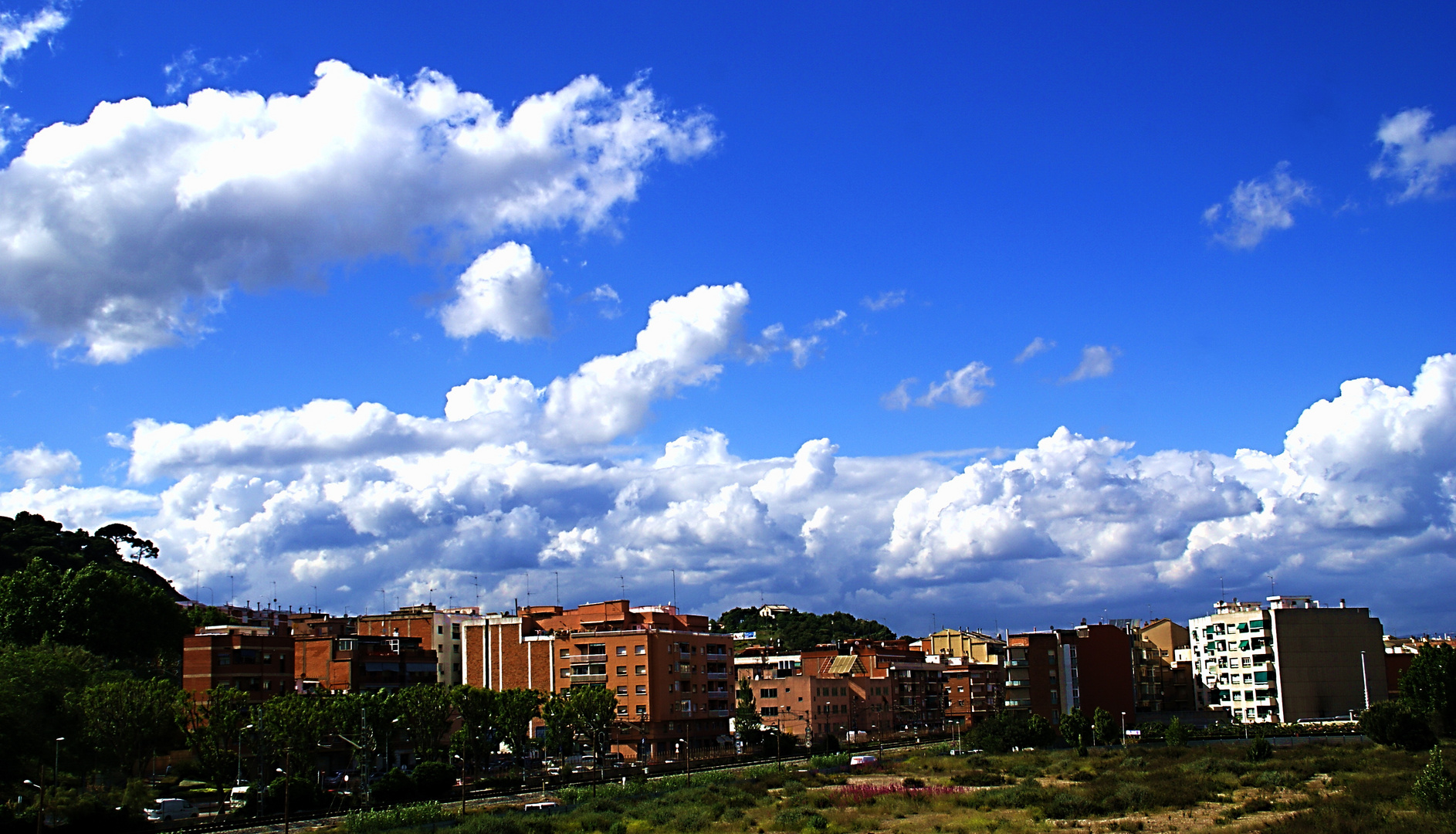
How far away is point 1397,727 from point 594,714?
195 ft

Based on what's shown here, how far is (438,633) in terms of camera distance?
123188 millimetres

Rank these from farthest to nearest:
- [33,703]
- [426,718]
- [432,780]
Answer: [426,718]
[432,780]
[33,703]

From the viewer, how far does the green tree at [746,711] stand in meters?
115

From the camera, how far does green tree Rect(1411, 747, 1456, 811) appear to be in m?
46.3

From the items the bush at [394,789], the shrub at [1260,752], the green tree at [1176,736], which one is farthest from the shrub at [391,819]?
the green tree at [1176,736]

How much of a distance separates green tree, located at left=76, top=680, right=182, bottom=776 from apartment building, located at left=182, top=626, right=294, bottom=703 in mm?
13144

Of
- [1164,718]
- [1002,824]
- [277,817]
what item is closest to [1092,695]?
[1164,718]

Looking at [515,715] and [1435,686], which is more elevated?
[515,715]

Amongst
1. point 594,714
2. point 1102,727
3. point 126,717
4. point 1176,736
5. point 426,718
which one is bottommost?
point 1102,727

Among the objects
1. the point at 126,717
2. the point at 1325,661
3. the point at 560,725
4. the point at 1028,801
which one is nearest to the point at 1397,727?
the point at 1028,801

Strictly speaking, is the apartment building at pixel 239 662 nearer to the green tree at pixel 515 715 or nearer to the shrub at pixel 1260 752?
the green tree at pixel 515 715

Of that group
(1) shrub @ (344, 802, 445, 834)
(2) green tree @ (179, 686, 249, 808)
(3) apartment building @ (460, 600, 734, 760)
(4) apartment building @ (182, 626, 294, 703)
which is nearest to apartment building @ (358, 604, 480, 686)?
(3) apartment building @ (460, 600, 734, 760)

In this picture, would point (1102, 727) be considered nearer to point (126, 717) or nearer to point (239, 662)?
point (239, 662)

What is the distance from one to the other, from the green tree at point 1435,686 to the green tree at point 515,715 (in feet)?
230
